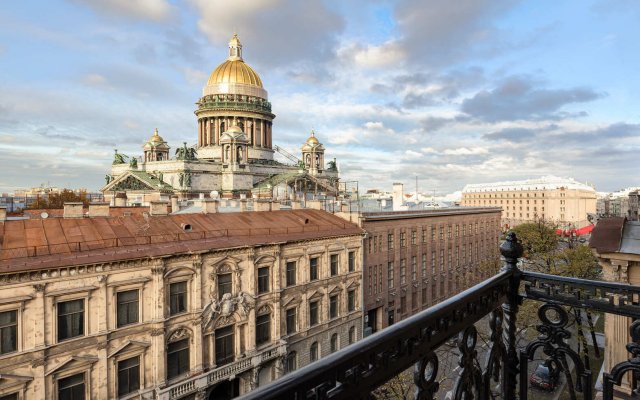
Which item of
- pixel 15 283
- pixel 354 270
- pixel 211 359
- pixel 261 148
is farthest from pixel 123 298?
pixel 261 148

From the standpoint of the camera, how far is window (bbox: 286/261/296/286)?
2212cm

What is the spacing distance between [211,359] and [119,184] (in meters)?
38.9

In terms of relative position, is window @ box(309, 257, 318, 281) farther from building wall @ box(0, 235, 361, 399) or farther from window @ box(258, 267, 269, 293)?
window @ box(258, 267, 269, 293)

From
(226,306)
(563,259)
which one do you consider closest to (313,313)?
(226,306)

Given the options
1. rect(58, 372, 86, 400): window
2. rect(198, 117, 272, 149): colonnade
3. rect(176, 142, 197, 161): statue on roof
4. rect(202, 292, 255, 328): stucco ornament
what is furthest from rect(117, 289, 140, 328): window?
rect(198, 117, 272, 149): colonnade

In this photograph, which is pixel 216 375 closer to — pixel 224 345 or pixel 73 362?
pixel 224 345

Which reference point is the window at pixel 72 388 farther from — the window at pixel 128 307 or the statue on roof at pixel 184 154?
the statue on roof at pixel 184 154

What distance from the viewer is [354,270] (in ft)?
87.2

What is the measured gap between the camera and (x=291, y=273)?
73.2 feet

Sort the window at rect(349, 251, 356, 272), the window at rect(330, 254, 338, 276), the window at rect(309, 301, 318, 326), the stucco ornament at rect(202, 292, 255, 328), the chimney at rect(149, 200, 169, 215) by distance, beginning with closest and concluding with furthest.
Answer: the stucco ornament at rect(202, 292, 255, 328) → the chimney at rect(149, 200, 169, 215) → the window at rect(309, 301, 318, 326) → the window at rect(330, 254, 338, 276) → the window at rect(349, 251, 356, 272)

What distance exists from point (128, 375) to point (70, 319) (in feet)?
11.3

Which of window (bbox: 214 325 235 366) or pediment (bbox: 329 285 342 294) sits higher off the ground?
pediment (bbox: 329 285 342 294)

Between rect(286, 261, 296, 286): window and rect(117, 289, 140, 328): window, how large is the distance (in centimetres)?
826

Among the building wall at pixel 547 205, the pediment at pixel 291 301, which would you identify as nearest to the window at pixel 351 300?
the pediment at pixel 291 301
